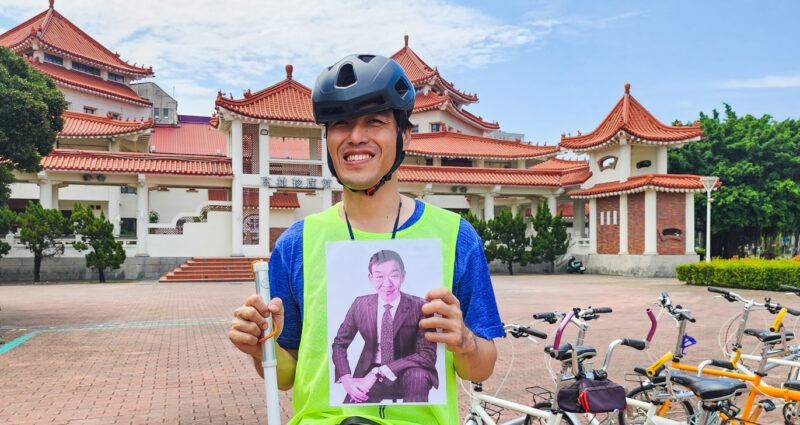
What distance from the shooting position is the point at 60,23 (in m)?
35.0

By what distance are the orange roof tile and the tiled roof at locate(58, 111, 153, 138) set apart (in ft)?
23.1

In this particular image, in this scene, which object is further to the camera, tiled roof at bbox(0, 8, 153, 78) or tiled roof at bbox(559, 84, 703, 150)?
tiled roof at bbox(0, 8, 153, 78)

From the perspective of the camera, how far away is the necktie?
159 centimetres

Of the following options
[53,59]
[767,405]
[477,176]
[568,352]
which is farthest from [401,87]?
[53,59]

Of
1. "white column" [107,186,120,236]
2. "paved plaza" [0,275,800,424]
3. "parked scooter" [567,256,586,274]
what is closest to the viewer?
"paved plaza" [0,275,800,424]

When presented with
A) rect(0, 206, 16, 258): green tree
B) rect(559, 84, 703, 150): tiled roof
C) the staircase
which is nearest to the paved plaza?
rect(0, 206, 16, 258): green tree

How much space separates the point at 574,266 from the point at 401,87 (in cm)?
2706

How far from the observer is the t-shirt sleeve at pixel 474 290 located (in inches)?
69.4

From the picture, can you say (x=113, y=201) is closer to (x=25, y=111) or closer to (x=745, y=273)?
(x=25, y=111)

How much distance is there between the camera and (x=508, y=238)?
88.3 feet

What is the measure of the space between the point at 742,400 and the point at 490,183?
23.6 meters

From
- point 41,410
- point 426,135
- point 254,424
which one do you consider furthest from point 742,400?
point 426,135

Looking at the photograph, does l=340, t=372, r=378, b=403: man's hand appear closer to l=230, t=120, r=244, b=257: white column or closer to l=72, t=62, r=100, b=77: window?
l=230, t=120, r=244, b=257: white column

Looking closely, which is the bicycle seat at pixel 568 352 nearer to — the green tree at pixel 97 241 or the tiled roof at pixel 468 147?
the green tree at pixel 97 241
